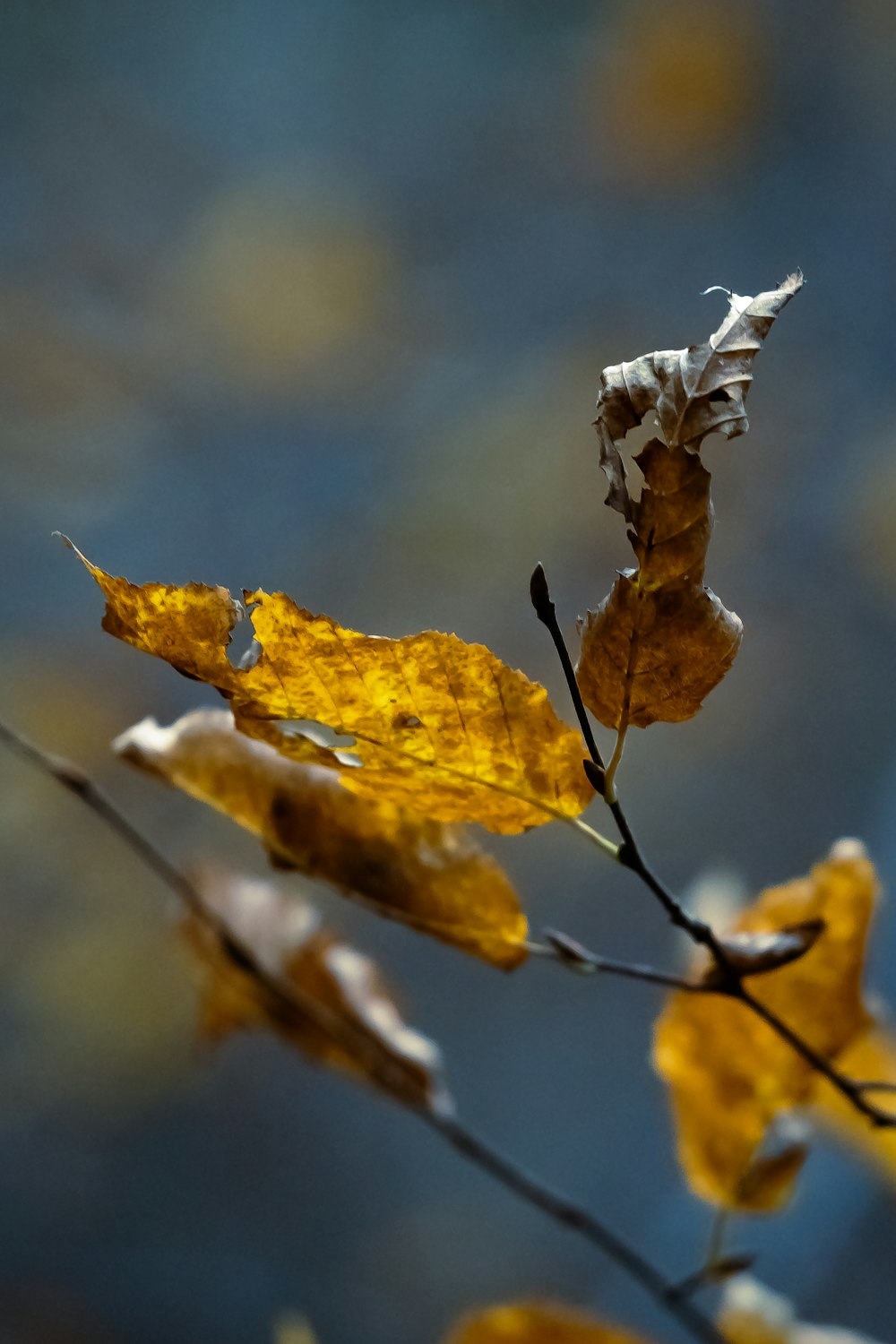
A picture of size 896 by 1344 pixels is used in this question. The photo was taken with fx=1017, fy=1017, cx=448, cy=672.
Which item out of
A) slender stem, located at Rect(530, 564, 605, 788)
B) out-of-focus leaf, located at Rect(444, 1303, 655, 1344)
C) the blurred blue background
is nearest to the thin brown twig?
slender stem, located at Rect(530, 564, 605, 788)

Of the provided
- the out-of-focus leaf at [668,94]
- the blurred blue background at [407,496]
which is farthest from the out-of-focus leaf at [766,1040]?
the out-of-focus leaf at [668,94]

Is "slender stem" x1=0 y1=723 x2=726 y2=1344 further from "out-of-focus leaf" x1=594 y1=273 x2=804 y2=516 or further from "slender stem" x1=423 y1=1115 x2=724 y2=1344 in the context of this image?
"out-of-focus leaf" x1=594 y1=273 x2=804 y2=516

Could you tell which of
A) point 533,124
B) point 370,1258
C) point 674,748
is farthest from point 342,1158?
point 533,124

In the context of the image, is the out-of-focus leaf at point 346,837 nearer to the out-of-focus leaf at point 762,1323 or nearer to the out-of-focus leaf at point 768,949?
Result: the out-of-focus leaf at point 768,949

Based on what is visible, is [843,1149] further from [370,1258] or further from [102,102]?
[102,102]

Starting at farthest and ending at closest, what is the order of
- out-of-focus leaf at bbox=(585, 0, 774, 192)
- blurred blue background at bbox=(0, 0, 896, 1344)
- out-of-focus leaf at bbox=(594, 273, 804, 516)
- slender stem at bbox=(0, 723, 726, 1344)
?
out-of-focus leaf at bbox=(585, 0, 774, 192) < blurred blue background at bbox=(0, 0, 896, 1344) < slender stem at bbox=(0, 723, 726, 1344) < out-of-focus leaf at bbox=(594, 273, 804, 516)

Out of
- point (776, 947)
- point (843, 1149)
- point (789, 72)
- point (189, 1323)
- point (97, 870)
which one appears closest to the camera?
point (776, 947)

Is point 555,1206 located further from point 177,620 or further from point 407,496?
point 407,496
